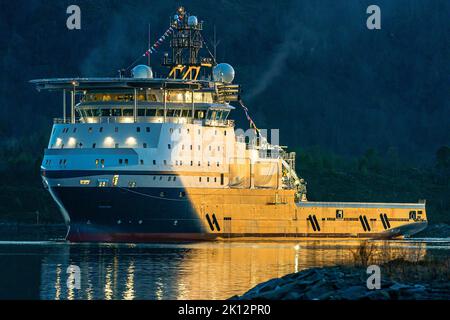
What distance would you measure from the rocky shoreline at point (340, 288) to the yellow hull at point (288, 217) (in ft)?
138

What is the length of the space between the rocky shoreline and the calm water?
4.88 m

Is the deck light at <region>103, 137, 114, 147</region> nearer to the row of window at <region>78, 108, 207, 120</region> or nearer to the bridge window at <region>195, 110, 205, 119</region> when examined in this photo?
the row of window at <region>78, 108, 207, 120</region>

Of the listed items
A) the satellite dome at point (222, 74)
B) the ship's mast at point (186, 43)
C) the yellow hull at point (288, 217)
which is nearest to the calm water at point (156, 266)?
the yellow hull at point (288, 217)

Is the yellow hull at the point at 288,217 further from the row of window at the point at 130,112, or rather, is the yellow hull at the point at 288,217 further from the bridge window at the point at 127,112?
the bridge window at the point at 127,112

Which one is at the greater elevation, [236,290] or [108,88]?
[108,88]

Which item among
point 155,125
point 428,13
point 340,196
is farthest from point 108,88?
point 428,13

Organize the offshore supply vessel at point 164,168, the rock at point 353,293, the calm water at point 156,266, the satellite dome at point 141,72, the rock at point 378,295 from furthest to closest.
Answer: the satellite dome at point 141,72, the offshore supply vessel at point 164,168, the calm water at point 156,266, the rock at point 353,293, the rock at point 378,295

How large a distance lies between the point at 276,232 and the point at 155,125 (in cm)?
1330

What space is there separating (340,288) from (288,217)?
51474 millimetres

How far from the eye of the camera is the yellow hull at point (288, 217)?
92.2 metres

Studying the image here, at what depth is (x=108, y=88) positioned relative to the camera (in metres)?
91.2

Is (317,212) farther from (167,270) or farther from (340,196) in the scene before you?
(340,196)

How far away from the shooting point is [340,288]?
45.2 meters

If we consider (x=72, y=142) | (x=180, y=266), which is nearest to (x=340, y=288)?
(x=180, y=266)
